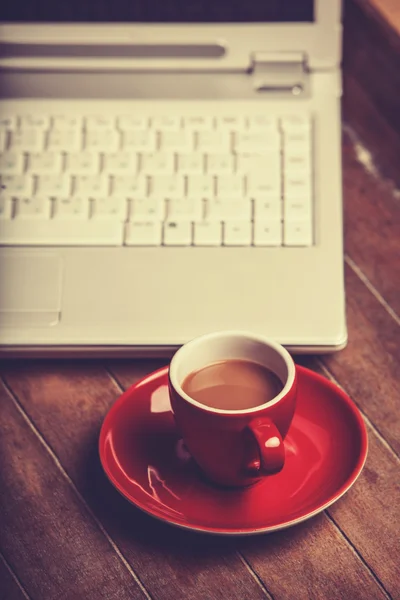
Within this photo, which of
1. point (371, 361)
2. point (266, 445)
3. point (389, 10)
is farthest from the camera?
point (389, 10)

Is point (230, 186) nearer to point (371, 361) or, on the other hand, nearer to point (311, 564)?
point (371, 361)

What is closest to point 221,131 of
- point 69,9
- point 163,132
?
point 163,132

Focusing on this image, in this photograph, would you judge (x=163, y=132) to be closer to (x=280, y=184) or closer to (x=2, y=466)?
(x=280, y=184)

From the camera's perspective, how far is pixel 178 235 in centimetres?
53

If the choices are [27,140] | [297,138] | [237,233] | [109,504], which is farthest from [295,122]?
[109,504]

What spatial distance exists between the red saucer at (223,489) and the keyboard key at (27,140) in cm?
22

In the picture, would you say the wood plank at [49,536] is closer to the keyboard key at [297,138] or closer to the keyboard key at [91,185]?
the keyboard key at [91,185]

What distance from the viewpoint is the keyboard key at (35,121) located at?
1.89ft

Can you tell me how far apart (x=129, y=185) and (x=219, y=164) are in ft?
0.24

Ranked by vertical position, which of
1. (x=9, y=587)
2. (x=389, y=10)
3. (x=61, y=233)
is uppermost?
(x=389, y=10)

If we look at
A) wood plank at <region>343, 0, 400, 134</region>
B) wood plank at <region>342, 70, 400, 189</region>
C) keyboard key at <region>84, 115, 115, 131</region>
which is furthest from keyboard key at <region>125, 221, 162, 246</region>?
wood plank at <region>343, 0, 400, 134</region>

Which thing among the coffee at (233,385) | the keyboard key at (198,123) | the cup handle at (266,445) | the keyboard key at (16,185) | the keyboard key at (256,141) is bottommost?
the coffee at (233,385)

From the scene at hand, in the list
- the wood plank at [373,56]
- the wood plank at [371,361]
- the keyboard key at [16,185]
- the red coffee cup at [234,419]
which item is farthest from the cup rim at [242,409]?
the wood plank at [373,56]

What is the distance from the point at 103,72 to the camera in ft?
1.96
